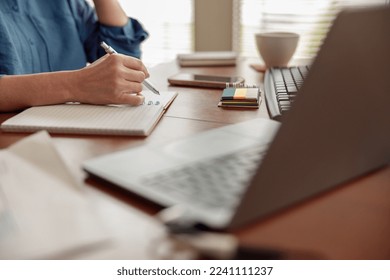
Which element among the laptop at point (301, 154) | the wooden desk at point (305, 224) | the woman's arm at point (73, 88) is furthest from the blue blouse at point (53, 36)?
the laptop at point (301, 154)

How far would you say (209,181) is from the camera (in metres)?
0.54

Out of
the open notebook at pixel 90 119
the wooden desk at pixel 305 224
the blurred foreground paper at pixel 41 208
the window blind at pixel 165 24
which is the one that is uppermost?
the blurred foreground paper at pixel 41 208

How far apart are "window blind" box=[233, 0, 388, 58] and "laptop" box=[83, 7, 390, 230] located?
76.0 inches

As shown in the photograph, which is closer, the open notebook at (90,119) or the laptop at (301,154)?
the laptop at (301,154)

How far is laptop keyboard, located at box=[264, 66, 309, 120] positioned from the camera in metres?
0.93

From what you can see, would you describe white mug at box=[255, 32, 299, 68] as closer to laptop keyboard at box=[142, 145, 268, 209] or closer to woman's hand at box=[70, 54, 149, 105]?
woman's hand at box=[70, 54, 149, 105]

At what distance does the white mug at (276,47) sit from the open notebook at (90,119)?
53cm

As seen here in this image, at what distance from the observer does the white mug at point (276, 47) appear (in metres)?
1.40

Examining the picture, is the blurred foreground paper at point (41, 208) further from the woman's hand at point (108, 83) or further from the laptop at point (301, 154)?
the woman's hand at point (108, 83)

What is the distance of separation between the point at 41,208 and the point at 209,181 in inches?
7.3

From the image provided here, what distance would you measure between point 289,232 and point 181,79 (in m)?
0.83

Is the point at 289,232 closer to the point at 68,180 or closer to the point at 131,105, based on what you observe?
the point at 68,180

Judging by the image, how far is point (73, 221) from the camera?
48 centimetres

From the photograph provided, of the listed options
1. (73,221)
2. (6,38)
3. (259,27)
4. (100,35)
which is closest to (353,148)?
(73,221)
